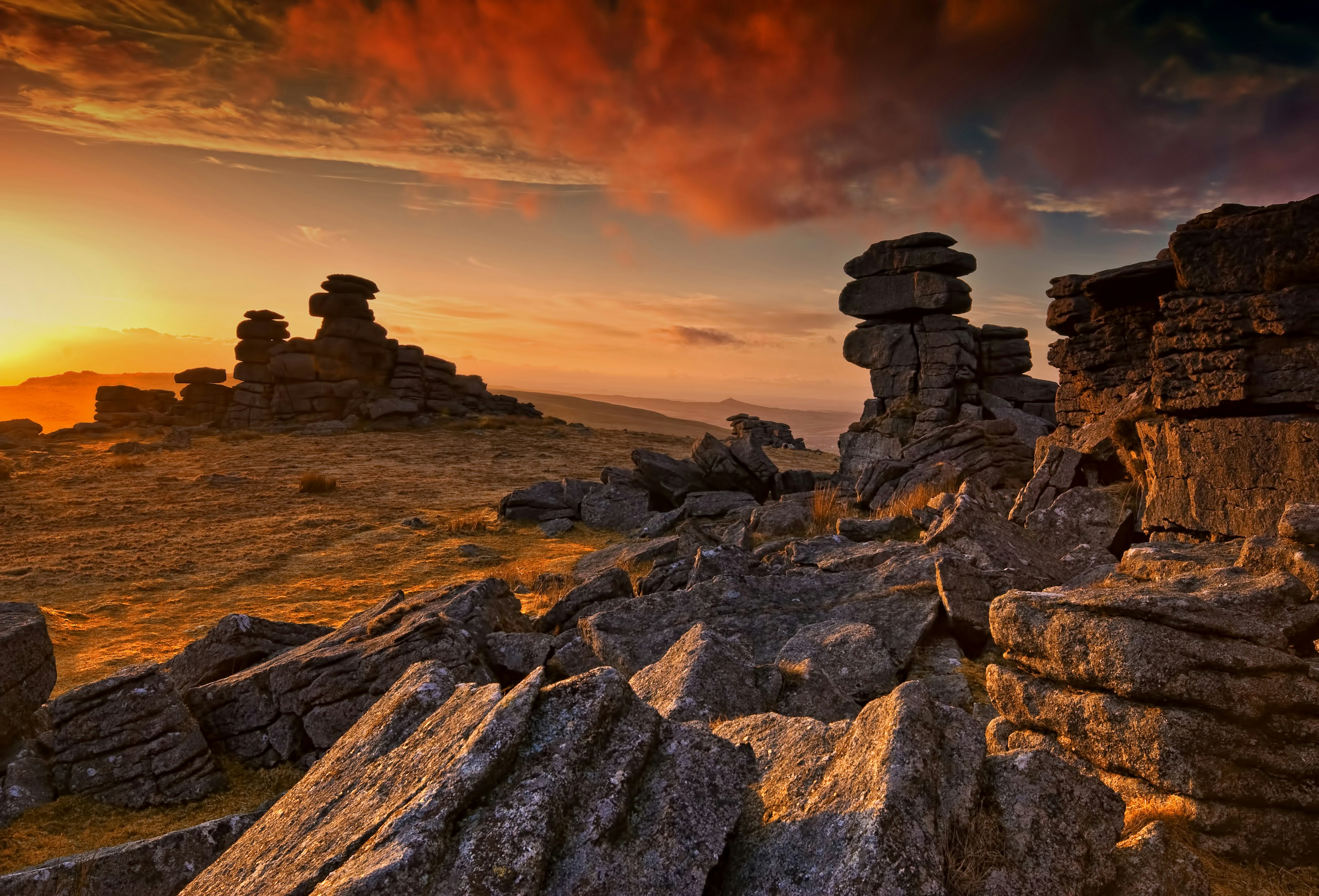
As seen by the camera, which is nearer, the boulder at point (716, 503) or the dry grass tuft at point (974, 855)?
the dry grass tuft at point (974, 855)

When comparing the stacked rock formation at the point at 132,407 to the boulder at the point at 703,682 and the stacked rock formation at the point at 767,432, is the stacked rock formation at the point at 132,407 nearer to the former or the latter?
the stacked rock formation at the point at 767,432

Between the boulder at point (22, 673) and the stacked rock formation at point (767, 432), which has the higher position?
the stacked rock formation at point (767, 432)

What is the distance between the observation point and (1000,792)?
13.1 ft

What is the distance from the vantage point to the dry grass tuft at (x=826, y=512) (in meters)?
16.7

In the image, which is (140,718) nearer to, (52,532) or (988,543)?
(988,543)

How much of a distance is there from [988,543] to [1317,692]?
6.02 m

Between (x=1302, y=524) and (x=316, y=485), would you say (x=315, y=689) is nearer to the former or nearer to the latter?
(x=1302, y=524)

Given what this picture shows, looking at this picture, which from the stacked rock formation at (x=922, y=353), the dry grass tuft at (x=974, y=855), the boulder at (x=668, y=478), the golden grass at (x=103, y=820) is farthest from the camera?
the stacked rock formation at (x=922, y=353)

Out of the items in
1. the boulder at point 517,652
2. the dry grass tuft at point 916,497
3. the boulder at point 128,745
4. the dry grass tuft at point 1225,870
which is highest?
the dry grass tuft at point 916,497

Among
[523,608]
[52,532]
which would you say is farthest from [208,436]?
[523,608]

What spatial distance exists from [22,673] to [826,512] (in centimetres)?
1508

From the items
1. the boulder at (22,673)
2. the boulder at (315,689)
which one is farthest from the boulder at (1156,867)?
the boulder at (22,673)

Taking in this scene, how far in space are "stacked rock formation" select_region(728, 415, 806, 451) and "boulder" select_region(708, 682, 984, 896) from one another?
52184mm

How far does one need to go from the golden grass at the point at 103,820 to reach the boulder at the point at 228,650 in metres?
1.90
